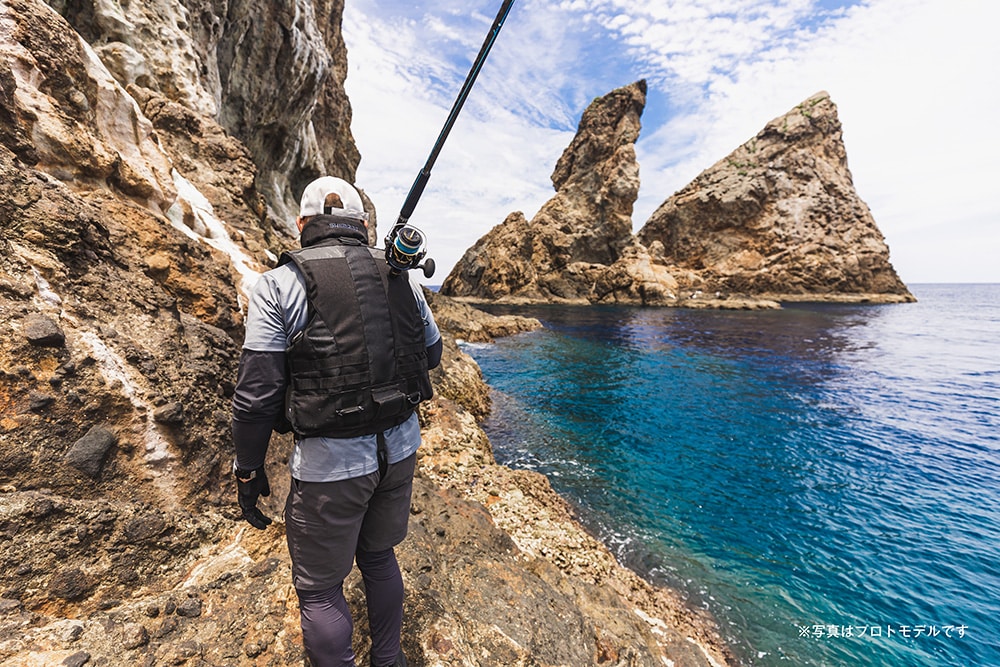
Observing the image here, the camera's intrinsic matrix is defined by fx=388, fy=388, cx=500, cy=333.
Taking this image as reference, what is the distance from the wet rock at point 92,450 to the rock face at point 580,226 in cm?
6019

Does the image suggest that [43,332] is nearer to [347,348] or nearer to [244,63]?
[347,348]

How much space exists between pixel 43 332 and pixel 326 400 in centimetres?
233

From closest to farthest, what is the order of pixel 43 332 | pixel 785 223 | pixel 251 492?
1. pixel 251 492
2. pixel 43 332
3. pixel 785 223

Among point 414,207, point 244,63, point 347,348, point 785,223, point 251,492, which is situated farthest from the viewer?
point 785,223

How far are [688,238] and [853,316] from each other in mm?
31949

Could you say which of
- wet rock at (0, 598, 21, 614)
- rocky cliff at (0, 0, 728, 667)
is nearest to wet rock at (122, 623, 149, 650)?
rocky cliff at (0, 0, 728, 667)

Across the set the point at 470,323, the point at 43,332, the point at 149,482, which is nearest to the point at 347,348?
the point at 149,482

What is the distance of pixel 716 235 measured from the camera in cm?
6825

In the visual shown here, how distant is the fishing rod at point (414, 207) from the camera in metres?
2.46

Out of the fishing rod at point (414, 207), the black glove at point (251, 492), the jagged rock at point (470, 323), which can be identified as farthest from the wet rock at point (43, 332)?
the jagged rock at point (470, 323)

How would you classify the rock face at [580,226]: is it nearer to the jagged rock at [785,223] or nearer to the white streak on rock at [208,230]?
the jagged rock at [785,223]

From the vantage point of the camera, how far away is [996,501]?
8.13 metres

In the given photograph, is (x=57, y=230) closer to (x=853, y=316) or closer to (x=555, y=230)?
(x=853, y=316)

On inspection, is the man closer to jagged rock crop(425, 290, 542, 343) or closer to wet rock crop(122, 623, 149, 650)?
wet rock crop(122, 623, 149, 650)
